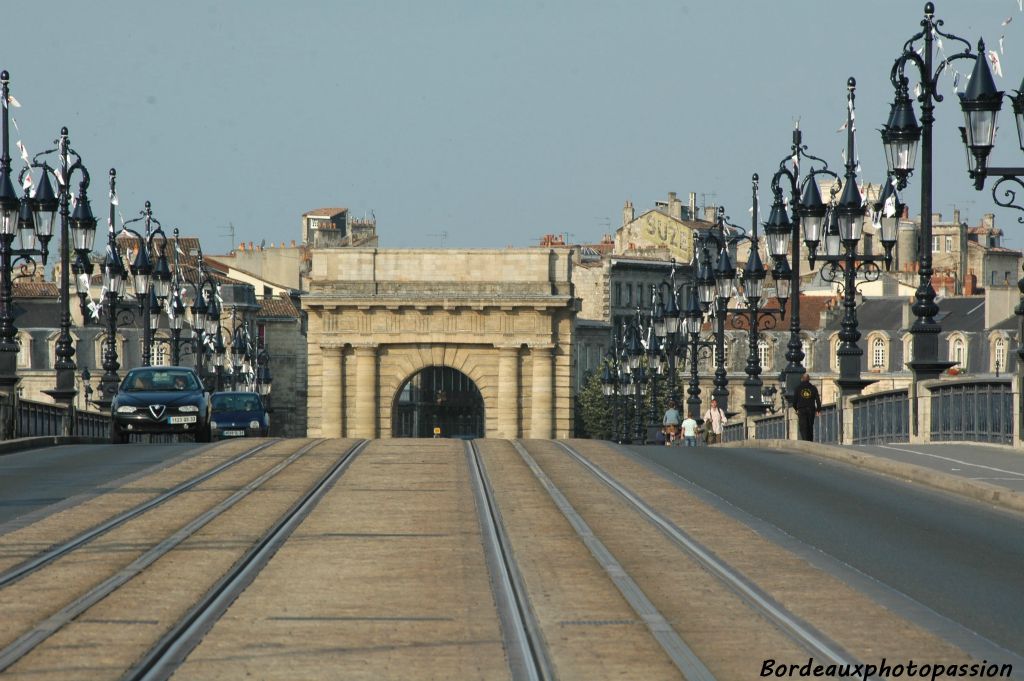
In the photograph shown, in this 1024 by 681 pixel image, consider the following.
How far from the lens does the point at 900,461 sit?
25438 millimetres

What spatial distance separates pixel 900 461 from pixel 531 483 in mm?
5041

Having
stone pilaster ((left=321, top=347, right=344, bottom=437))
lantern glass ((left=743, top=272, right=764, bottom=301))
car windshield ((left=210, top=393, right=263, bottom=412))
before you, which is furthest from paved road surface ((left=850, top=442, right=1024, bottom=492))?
stone pilaster ((left=321, top=347, right=344, bottom=437))

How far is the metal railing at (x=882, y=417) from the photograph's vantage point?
109 ft

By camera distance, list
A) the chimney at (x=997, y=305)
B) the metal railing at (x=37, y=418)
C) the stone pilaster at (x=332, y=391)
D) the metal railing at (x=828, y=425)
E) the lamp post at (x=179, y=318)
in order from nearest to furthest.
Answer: the metal railing at (x=37, y=418) < the metal railing at (x=828, y=425) < the lamp post at (x=179, y=318) < the stone pilaster at (x=332, y=391) < the chimney at (x=997, y=305)

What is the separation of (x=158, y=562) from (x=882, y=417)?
71.2ft

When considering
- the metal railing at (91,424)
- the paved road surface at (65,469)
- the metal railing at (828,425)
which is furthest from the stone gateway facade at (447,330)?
the paved road surface at (65,469)

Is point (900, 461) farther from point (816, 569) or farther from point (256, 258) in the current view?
point (256, 258)

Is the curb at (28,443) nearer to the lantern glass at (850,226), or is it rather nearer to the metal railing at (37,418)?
the metal railing at (37,418)

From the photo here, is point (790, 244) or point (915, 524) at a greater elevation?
point (790, 244)

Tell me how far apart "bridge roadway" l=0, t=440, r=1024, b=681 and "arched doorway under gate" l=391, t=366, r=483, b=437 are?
10357 cm

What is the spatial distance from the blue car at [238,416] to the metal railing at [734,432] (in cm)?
1202

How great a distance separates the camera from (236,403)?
152 ft

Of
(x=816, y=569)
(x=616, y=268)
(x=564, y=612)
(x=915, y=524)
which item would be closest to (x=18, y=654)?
(x=564, y=612)

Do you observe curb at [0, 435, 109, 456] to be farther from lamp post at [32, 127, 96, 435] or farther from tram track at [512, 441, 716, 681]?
tram track at [512, 441, 716, 681]
